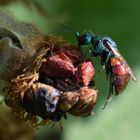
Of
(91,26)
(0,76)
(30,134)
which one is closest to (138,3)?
(91,26)

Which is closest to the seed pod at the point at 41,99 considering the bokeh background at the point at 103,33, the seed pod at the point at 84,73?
the seed pod at the point at 84,73

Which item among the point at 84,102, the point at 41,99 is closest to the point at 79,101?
the point at 84,102

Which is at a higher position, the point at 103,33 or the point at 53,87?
the point at 53,87

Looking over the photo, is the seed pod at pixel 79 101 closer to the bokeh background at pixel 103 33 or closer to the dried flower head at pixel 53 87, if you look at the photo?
the dried flower head at pixel 53 87

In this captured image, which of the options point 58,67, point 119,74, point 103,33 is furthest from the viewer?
point 103,33

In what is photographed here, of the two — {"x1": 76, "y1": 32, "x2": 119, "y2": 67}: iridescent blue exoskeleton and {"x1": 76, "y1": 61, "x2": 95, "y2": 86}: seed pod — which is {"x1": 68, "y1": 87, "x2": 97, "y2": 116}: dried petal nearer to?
{"x1": 76, "y1": 61, "x2": 95, "y2": 86}: seed pod

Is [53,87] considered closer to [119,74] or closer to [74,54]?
[74,54]

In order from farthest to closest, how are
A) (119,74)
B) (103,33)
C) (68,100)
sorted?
1. (103,33)
2. (119,74)
3. (68,100)
